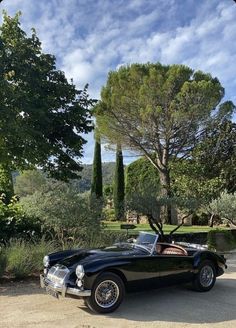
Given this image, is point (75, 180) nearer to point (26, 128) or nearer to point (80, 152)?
point (80, 152)

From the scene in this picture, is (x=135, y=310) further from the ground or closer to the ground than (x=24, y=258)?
closer to the ground

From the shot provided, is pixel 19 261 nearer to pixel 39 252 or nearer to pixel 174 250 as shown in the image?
pixel 39 252

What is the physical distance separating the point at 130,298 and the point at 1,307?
209 centimetres

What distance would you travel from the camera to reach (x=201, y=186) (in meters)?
25.7

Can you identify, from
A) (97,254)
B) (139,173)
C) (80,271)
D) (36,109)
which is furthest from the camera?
(139,173)

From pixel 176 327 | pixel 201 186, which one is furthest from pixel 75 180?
pixel 201 186

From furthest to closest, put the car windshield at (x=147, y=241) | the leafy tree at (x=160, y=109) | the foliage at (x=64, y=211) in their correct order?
the leafy tree at (x=160, y=109), the foliage at (x=64, y=211), the car windshield at (x=147, y=241)

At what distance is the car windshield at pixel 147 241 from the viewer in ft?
22.1

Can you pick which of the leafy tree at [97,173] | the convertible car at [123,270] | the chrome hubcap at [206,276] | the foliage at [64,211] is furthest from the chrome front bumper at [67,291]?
the leafy tree at [97,173]

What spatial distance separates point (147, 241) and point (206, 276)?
139 cm

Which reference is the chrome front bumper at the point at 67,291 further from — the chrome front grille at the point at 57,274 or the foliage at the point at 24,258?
the foliage at the point at 24,258

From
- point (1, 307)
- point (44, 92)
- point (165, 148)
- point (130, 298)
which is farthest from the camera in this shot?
point (165, 148)

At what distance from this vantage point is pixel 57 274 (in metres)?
6.04

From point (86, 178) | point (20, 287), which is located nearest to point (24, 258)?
point (20, 287)
